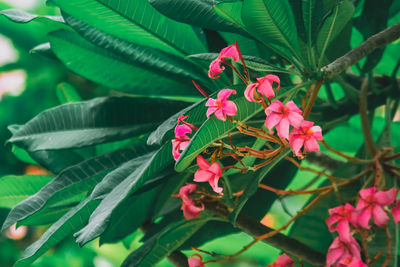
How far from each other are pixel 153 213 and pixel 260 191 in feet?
0.52

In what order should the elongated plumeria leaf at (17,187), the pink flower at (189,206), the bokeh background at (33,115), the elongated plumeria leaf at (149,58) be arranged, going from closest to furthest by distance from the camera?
the pink flower at (189,206), the elongated plumeria leaf at (149,58), the elongated plumeria leaf at (17,187), the bokeh background at (33,115)

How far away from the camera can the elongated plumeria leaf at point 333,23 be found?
50 cm

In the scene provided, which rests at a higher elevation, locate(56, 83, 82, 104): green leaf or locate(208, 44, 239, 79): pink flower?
locate(208, 44, 239, 79): pink flower

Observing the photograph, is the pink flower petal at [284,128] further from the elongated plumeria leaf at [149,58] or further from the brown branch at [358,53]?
the elongated plumeria leaf at [149,58]

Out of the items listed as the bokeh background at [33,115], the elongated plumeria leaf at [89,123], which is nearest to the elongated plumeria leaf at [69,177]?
the elongated plumeria leaf at [89,123]

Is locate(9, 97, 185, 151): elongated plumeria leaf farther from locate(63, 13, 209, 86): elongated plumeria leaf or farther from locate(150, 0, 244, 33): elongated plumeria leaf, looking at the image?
locate(150, 0, 244, 33): elongated plumeria leaf

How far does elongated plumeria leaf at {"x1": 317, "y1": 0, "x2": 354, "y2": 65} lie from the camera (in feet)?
1.63

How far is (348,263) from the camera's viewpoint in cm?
45

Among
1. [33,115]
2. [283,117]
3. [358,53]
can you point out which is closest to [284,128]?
[283,117]

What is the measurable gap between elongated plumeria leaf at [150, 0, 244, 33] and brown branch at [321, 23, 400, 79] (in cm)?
13

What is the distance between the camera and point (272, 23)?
0.50 meters

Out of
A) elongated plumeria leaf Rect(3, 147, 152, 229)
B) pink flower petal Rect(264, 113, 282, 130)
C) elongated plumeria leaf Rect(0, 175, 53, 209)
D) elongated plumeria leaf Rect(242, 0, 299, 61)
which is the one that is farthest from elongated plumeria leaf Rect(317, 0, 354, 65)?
elongated plumeria leaf Rect(0, 175, 53, 209)

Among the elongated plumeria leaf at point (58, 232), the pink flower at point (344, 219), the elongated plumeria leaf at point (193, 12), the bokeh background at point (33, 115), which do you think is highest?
the elongated plumeria leaf at point (193, 12)

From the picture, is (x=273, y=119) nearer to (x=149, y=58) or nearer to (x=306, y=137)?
(x=306, y=137)
